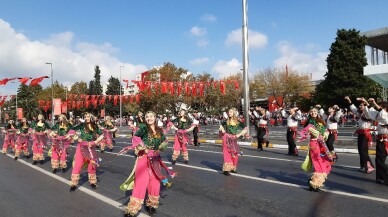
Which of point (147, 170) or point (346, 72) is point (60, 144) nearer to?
point (147, 170)

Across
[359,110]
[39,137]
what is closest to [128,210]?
[359,110]

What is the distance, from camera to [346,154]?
1477cm

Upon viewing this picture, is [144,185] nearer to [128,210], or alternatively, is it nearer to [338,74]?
[128,210]

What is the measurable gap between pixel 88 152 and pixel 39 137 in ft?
18.9

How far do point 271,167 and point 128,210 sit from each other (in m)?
6.48

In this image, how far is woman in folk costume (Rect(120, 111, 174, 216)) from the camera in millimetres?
6141

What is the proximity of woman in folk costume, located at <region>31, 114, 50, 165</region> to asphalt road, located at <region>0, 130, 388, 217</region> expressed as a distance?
202 centimetres

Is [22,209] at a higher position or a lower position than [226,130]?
lower

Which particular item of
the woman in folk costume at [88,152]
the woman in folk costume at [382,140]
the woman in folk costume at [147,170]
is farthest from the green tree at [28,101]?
the woman in folk costume at [382,140]

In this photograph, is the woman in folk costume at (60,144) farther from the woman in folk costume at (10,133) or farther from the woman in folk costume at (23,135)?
the woman in folk costume at (10,133)

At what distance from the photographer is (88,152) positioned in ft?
29.2

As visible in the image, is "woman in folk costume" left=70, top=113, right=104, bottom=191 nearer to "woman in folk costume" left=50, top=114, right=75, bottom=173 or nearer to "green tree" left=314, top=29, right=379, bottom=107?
"woman in folk costume" left=50, top=114, right=75, bottom=173

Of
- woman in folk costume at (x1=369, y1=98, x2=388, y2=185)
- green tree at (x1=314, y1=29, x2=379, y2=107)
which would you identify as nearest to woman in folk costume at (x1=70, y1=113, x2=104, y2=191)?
woman in folk costume at (x1=369, y1=98, x2=388, y2=185)

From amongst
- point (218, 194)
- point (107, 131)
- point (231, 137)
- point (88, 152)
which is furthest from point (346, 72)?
point (88, 152)
